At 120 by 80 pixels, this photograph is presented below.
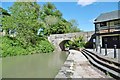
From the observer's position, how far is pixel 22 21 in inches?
901

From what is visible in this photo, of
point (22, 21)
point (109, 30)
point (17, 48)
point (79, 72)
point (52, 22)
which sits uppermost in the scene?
point (52, 22)

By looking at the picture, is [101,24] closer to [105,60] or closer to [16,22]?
[16,22]

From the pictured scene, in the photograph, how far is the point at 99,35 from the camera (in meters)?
22.6

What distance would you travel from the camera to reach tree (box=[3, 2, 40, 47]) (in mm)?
22672

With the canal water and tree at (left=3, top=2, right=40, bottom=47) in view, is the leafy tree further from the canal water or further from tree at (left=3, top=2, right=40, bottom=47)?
the canal water

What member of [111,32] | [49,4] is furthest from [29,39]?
[49,4]

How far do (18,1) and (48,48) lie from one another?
27.1 ft

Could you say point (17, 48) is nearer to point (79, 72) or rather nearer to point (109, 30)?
point (109, 30)

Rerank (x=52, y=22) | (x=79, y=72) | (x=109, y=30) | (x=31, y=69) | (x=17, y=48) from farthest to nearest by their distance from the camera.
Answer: (x=52, y=22)
(x=17, y=48)
(x=109, y=30)
(x=31, y=69)
(x=79, y=72)

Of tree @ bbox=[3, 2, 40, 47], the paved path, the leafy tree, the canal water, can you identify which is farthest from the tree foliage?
the paved path

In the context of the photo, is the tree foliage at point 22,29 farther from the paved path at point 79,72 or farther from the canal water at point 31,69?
the paved path at point 79,72

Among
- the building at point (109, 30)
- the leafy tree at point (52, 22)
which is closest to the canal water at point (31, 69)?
the building at point (109, 30)

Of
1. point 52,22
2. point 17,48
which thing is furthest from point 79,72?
point 52,22

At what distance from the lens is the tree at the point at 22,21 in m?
22.7
